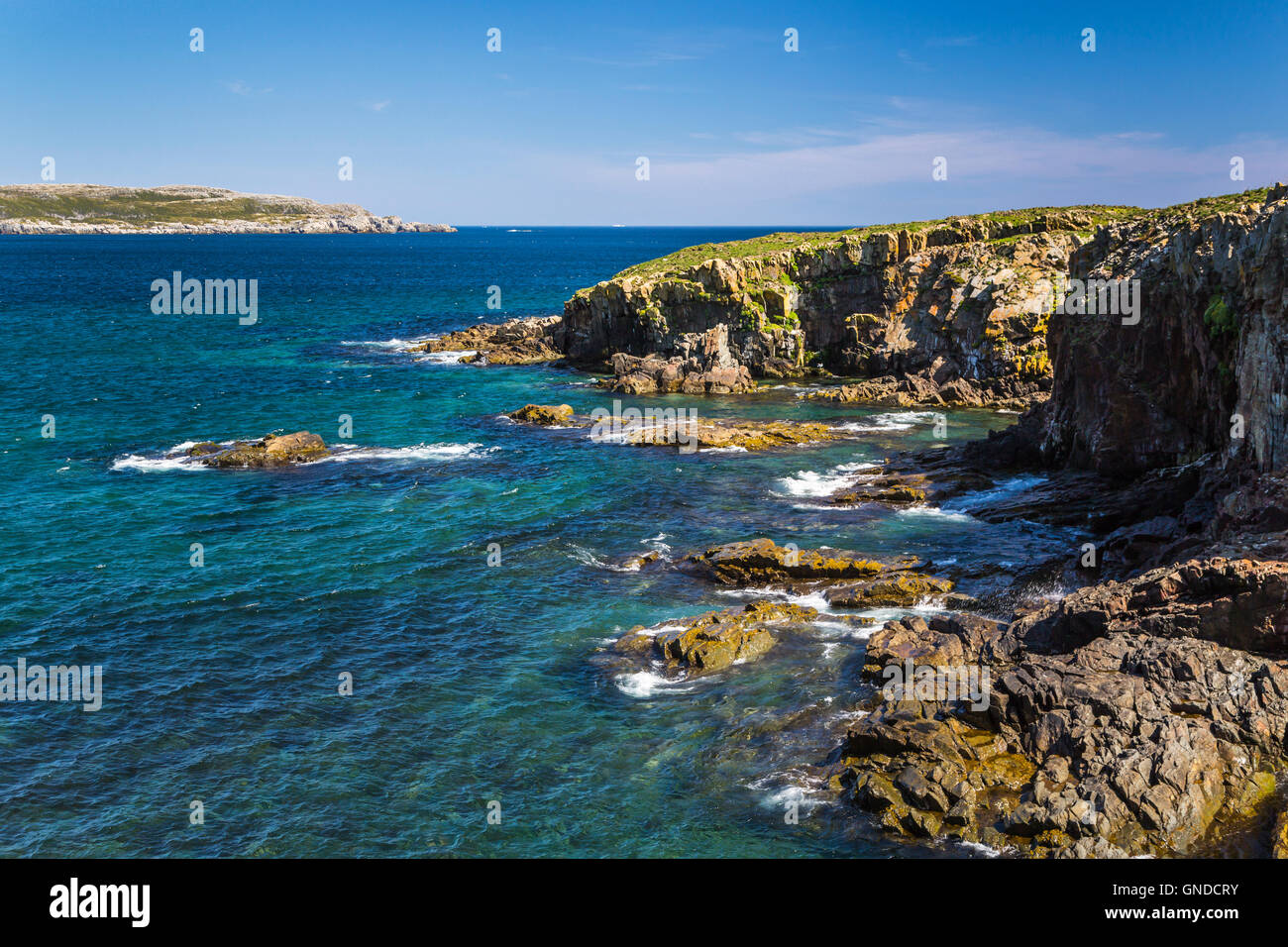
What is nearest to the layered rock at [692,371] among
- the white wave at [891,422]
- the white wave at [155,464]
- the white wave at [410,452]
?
the white wave at [891,422]

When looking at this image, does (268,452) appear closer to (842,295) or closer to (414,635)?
(414,635)

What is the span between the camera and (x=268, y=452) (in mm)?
58062

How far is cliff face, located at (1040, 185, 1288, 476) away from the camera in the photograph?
32406 mm

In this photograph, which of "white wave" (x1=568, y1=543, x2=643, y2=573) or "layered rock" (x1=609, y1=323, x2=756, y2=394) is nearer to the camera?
"white wave" (x1=568, y1=543, x2=643, y2=573)

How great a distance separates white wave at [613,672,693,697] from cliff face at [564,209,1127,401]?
5171 cm

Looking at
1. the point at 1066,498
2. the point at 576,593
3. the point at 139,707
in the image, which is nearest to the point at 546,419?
the point at 576,593

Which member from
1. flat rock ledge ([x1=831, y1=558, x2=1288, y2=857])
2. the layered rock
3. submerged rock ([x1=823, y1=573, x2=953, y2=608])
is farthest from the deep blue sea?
the layered rock

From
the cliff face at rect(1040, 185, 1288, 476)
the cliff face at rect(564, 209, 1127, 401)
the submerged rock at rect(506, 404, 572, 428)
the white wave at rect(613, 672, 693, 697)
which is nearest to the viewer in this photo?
the white wave at rect(613, 672, 693, 697)

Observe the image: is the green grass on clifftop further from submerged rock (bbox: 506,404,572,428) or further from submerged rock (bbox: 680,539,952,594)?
submerged rock (bbox: 680,539,952,594)

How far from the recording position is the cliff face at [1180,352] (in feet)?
106

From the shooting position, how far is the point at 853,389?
246 ft

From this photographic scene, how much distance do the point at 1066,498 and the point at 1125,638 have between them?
65.6 ft
